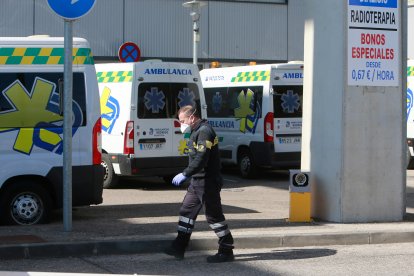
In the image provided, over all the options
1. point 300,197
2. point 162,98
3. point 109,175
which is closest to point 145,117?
point 162,98

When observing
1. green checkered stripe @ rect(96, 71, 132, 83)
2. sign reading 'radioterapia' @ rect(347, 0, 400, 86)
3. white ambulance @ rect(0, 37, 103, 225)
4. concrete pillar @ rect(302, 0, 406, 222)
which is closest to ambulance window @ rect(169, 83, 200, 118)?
green checkered stripe @ rect(96, 71, 132, 83)

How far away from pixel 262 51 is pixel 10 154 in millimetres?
19049

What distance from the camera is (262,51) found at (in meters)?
29.3

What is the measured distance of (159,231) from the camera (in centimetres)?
1061

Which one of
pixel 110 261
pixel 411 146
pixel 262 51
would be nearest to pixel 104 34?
pixel 262 51

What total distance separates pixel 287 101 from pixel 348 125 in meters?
6.53

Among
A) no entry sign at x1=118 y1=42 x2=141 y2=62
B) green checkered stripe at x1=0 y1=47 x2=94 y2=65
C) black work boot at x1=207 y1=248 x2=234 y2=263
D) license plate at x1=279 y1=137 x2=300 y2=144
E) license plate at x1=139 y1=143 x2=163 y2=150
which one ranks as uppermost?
no entry sign at x1=118 y1=42 x2=141 y2=62

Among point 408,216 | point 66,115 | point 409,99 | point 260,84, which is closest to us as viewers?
point 66,115

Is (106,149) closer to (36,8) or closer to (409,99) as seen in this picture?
(409,99)

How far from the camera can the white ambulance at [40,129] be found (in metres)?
11.0

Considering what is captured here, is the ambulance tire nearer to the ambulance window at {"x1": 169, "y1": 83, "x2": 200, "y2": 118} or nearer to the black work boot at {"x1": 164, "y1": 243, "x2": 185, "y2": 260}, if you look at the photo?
the black work boot at {"x1": 164, "y1": 243, "x2": 185, "y2": 260}

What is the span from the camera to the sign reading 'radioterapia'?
451 inches

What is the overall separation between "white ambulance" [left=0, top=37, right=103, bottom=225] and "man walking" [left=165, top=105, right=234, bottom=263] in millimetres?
2515

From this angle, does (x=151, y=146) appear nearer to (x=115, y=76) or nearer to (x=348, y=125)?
(x=115, y=76)
